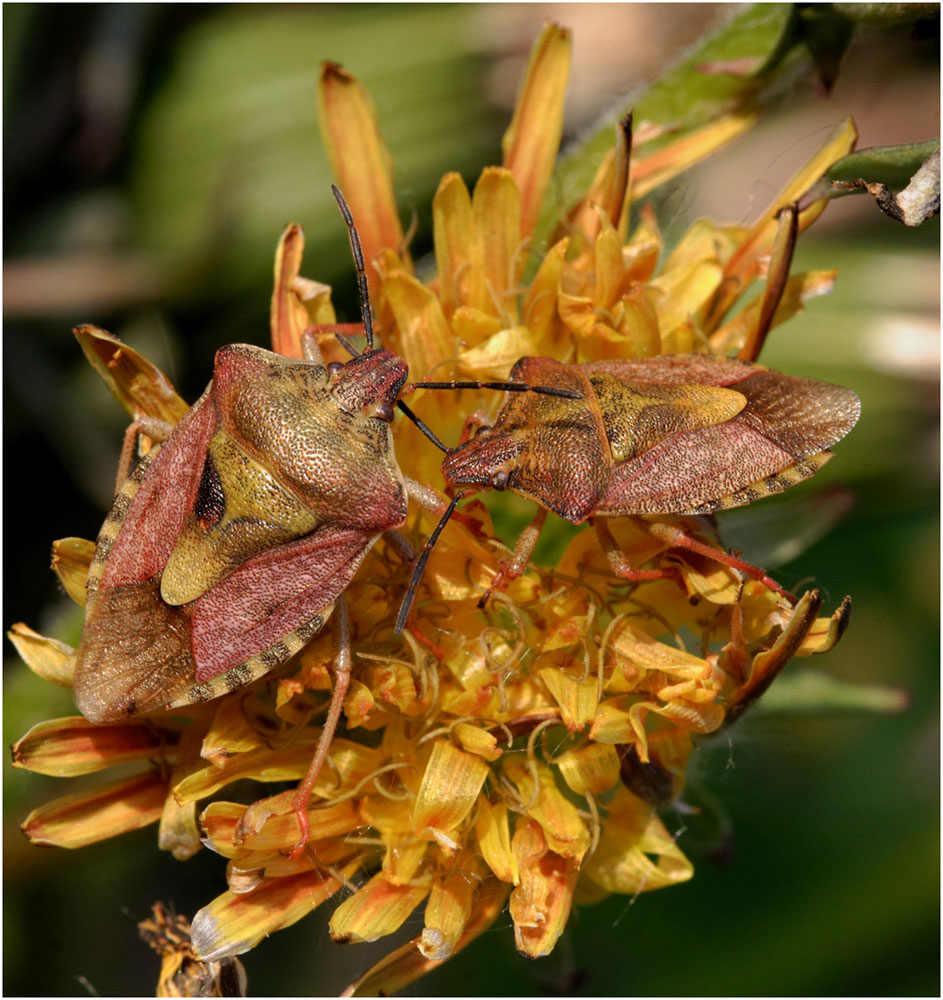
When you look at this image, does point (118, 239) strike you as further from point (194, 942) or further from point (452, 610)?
point (194, 942)

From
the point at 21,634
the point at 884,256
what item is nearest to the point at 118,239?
the point at 21,634

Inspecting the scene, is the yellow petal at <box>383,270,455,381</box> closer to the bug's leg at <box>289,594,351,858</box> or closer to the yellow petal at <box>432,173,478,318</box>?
the yellow petal at <box>432,173,478,318</box>

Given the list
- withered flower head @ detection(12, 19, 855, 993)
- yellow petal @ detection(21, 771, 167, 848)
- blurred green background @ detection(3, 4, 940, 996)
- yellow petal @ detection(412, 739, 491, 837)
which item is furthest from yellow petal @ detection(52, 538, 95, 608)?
yellow petal @ detection(412, 739, 491, 837)

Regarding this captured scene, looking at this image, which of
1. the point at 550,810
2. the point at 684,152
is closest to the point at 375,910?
the point at 550,810

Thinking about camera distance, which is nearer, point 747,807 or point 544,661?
point 544,661

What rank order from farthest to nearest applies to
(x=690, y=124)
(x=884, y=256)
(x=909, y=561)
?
(x=909, y=561) < (x=884, y=256) < (x=690, y=124)

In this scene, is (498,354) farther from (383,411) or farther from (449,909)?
(449,909)

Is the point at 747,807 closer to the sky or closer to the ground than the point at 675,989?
closer to the sky
